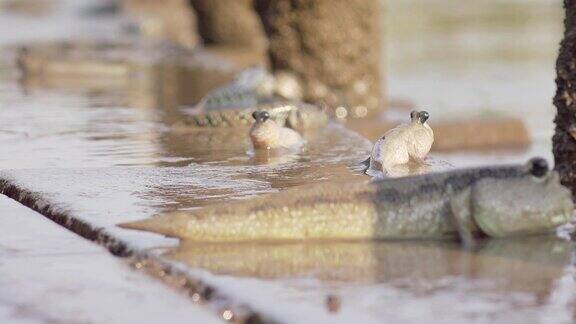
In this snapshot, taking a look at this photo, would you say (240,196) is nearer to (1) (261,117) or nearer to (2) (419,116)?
(2) (419,116)

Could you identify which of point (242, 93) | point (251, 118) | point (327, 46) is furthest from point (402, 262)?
point (327, 46)

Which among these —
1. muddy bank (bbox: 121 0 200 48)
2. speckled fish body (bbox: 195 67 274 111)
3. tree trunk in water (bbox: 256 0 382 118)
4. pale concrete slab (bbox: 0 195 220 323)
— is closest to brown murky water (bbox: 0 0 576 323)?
pale concrete slab (bbox: 0 195 220 323)

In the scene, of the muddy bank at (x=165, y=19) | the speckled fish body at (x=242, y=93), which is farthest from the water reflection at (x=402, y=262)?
the muddy bank at (x=165, y=19)

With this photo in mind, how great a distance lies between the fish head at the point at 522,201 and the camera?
168 inches

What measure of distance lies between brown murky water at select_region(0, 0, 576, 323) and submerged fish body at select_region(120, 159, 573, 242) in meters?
0.05

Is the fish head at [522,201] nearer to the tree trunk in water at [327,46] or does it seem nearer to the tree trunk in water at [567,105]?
the tree trunk in water at [567,105]

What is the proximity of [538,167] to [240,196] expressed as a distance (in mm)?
1262

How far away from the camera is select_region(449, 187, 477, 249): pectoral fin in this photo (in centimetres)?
427

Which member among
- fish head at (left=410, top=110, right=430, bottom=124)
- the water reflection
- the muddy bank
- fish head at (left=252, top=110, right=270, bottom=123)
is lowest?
the water reflection

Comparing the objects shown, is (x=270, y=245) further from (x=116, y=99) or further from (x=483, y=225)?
(x=116, y=99)

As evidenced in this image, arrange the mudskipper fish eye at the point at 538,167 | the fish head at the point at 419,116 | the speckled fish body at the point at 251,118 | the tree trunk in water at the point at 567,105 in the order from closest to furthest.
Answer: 1. the mudskipper fish eye at the point at 538,167
2. the tree trunk in water at the point at 567,105
3. the fish head at the point at 419,116
4. the speckled fish body at the point at 251,118

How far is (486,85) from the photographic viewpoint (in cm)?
1770

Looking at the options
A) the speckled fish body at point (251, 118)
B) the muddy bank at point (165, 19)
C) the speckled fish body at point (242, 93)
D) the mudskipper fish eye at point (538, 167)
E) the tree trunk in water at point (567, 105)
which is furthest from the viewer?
the muddy bank at point (165, 19)

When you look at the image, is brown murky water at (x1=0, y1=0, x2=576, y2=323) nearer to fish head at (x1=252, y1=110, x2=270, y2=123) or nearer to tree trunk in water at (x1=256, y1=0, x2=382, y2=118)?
fish head at (x1=252, y1=110, x2=270, y2=123)
